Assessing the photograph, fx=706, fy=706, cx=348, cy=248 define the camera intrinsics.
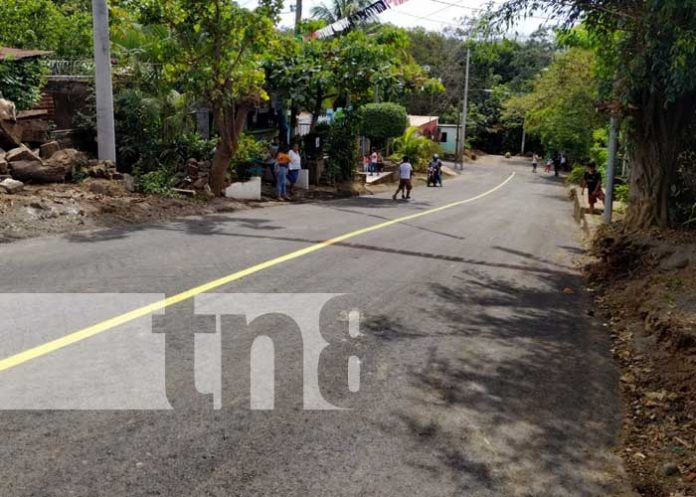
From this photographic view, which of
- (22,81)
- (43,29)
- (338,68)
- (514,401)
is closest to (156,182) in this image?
(22,81)

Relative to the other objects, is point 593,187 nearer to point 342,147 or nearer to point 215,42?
point 342,147

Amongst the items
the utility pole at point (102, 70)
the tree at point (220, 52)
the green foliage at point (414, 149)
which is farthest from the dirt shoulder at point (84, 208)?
the green foliage at point (414, 149)

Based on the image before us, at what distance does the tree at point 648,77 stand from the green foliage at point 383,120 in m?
31.0

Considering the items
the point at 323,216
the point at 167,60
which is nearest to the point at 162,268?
the point at 323,216

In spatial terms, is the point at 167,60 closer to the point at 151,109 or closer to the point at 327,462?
the point at 151,109

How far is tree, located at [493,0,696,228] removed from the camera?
8961 mm

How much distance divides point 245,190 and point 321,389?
48.9ft

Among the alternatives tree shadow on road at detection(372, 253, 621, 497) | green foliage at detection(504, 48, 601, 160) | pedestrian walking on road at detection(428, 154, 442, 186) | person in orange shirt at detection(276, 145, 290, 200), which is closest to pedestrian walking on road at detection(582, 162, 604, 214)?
person in orange shirt at detection(276, 145, 290, 200)

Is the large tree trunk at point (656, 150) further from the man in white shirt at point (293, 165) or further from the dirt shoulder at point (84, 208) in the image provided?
the man in white shirt at point (293, 165)

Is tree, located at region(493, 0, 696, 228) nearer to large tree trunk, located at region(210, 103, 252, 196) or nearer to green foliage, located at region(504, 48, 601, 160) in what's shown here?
large tree trunk, located at region(210, 103, 252, 196)

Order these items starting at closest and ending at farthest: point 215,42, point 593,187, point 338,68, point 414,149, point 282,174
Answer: point 215,42 → point 593,187 → point 282,174 → point 338,68 → point 414,149

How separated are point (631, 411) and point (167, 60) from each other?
15.6 metres

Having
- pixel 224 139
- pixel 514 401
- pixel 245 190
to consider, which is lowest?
pixel 514 401

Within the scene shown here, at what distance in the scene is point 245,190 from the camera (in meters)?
19.6
